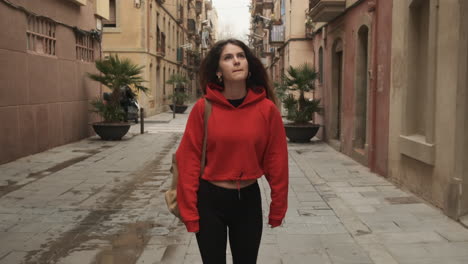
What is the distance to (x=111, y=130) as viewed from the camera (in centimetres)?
1641

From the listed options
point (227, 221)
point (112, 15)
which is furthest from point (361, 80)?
point (112, 15)

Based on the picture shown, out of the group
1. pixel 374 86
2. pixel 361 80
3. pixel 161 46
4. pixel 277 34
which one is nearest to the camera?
pixel 374 86

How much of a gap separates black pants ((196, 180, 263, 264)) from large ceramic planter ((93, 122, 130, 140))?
13.9 m

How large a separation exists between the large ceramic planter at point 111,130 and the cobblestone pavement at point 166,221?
551 cm

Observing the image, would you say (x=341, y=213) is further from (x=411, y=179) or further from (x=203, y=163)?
(x=203, y=163)

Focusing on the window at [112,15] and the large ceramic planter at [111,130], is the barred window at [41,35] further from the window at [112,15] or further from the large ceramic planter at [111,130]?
the window at [112,15]

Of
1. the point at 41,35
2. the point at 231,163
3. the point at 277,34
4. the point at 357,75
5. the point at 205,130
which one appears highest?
the point at 277,34

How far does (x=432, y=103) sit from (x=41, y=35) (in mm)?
10058

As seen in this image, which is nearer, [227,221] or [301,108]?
[227,221]

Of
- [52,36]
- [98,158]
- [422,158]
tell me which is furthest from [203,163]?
[52,36]

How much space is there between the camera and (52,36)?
14.5m

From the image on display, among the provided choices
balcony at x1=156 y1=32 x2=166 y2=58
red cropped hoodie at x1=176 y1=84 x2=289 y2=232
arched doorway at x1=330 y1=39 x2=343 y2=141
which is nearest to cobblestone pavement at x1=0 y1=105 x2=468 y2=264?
red cropped hoodie at x1=176 y1=84 x2=289 y2=232

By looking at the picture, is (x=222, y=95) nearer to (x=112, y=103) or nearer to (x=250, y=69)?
(x=250, y=69)

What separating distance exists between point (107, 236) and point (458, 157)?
4.07 meters
